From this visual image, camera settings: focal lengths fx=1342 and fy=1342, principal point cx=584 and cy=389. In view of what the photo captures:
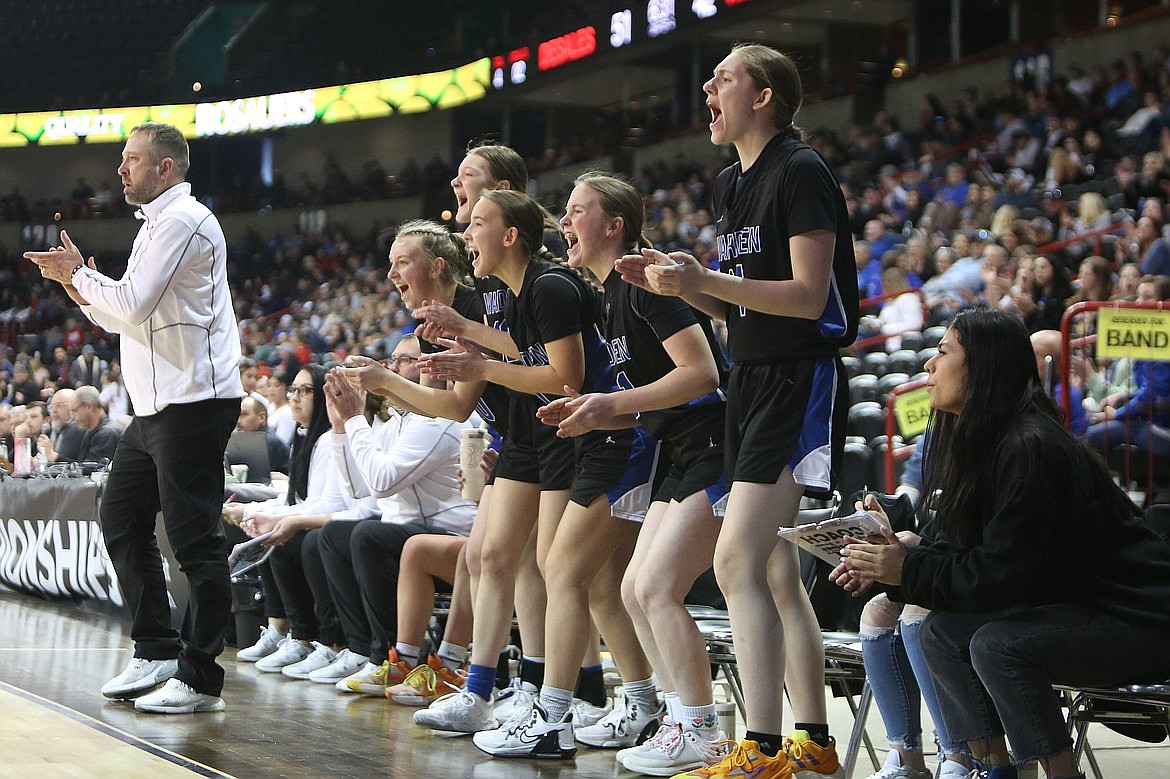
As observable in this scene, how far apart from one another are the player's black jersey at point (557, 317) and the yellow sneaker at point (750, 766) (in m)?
1.33

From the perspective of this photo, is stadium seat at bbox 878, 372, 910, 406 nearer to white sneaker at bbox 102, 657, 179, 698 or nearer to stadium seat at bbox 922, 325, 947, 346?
stadium seat at bbox 922, 325, 947, 346

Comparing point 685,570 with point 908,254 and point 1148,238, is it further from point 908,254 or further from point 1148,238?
point 908,254

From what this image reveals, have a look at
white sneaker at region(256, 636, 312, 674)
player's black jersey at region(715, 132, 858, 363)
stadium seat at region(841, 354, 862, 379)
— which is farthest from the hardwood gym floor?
stadium seat at region(841, 354, 862, 379)

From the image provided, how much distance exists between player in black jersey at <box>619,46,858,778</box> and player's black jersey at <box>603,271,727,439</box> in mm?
→ 263

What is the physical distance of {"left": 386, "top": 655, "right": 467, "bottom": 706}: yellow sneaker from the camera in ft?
16.1

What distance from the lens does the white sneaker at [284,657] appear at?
584cm

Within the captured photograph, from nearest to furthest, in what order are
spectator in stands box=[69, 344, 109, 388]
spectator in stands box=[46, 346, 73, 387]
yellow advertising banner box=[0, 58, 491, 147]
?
1. spectator in stands box=[69, 344, 109, 388]
2. spectator in stands box=[46, 346, 73, 387]
3. yellow advertising banner box=[0, 58, 491, 147]

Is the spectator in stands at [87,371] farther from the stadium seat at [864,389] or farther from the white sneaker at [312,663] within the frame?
the white sneaker at [312,663]

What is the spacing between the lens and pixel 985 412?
3.05 meters

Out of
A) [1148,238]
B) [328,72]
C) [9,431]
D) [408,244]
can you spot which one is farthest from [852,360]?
[328,72]

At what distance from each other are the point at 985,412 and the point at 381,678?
2.91m

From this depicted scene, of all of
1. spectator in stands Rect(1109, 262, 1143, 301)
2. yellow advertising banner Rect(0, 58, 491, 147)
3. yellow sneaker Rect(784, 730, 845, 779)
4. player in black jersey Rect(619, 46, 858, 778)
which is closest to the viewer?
player in black jersey Rect(619, 46, 858, 778)

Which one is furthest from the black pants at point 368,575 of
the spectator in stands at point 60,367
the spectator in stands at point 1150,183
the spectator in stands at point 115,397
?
the spectator in stands at point 60,367

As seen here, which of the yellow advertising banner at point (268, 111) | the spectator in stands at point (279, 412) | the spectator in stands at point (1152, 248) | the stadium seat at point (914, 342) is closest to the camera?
the spectator in stands at point (1152, 248)
